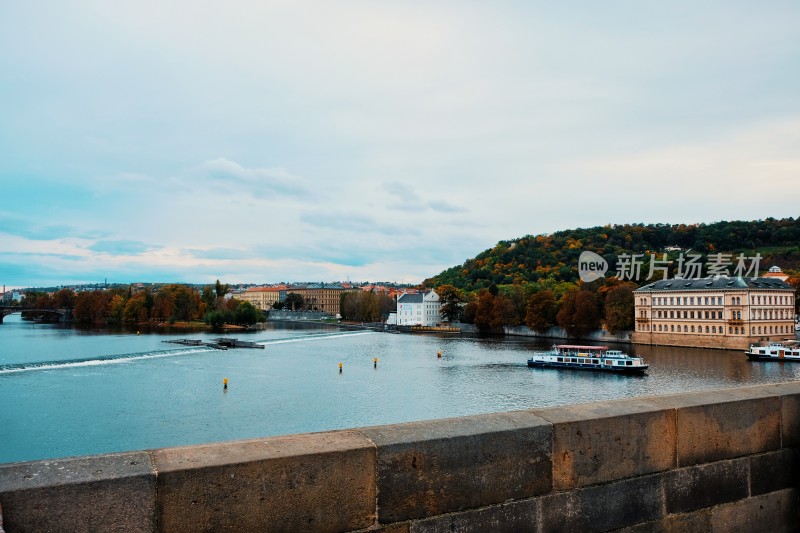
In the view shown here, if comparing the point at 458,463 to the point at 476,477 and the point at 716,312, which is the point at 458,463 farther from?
the point at 716,312

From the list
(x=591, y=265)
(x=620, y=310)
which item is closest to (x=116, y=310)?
(x=591, y=265)

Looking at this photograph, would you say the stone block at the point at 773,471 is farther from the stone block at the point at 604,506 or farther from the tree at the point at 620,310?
the tree at the point at 620,310

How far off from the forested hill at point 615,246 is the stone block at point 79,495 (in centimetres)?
14043

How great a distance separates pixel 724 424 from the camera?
3.93m

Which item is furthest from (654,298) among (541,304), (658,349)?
(541,304)

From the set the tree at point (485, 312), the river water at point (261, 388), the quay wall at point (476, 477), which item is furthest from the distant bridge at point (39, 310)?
the quay wall at point (476, 477)

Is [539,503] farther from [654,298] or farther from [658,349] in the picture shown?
[654,298]

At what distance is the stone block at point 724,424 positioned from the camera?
12.5 ft

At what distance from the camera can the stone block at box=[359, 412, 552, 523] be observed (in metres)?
2.97

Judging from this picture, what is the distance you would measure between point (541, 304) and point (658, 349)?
22.6 m

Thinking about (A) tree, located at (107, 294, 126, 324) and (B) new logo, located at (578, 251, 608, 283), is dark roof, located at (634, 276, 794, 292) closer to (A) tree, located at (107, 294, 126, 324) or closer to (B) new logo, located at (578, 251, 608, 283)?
(B) new logo, located at (578, 251, 608, 283)

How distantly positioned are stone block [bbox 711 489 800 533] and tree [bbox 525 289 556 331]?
3729 inches

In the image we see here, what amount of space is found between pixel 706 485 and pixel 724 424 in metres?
0.40

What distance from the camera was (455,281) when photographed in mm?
173000
